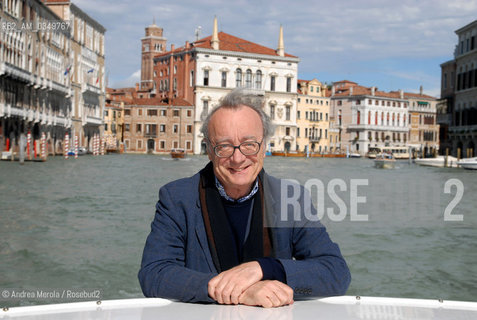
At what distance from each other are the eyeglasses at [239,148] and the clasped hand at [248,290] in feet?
1.19

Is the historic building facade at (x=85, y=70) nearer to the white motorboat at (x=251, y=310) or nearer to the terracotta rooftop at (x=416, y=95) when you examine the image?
the white motorboat at (x=251, y=310)

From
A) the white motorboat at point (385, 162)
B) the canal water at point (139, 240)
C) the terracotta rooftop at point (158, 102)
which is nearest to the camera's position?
the canal water at point (139, 240)

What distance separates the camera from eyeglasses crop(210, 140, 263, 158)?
171 cm

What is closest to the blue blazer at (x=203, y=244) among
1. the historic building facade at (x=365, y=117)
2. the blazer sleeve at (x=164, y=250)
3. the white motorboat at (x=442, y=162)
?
the blazer sleeve at (x=164, y=250)

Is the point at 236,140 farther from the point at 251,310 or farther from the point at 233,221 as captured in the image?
the point at 251,310

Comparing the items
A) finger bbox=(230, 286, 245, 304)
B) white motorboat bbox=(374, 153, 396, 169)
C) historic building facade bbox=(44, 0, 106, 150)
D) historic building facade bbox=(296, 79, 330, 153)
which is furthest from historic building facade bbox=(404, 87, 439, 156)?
finger bbox=(230, 286, 245, 304)

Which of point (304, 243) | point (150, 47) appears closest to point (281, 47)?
point (150, 47)

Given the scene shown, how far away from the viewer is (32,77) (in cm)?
2580

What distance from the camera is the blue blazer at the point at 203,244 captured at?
165 cm

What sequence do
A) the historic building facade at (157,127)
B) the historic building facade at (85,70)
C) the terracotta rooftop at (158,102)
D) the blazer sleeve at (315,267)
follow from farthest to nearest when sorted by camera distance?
the terracotta rooftop at (158,102), the historic building facade at (157,127), the historic building facade at (85,70), the blazer sleeve at (315,267)

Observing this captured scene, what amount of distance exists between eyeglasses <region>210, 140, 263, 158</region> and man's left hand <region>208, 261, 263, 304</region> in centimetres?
34

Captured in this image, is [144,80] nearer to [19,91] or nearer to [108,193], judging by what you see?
[19,91]

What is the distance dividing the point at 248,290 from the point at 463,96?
3481 cm

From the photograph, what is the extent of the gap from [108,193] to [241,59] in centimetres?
3940
